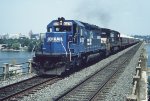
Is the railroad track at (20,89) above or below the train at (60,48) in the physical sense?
below

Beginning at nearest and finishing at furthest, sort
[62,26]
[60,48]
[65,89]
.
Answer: [65,89], [60,48], [62,26]

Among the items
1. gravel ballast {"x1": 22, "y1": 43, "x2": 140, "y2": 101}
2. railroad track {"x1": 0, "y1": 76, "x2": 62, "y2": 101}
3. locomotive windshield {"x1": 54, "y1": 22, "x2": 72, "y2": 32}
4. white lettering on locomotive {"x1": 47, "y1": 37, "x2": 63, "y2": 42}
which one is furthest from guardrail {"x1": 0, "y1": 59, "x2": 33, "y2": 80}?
gravel ballast {"x1": 22, "y1": 43, "x2": 140, "y2": 101}

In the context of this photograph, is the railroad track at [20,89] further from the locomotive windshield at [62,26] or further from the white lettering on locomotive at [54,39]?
the locomotive windshield at [62,26]

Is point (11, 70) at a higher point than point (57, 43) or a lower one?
lower

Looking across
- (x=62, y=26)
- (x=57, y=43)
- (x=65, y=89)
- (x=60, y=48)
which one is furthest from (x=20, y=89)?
(x=62, y=26)

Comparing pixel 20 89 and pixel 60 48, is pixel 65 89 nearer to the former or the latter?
pixel 20 89

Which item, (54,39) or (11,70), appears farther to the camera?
(54,39)

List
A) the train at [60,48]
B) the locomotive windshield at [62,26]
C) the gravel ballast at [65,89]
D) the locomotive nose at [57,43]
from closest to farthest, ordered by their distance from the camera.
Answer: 1. the gravel ballast at [65,89]
2. the train at [60,48]
3. the locomotive nose at [57,43]
4. the locomotive windshield at [62,26]

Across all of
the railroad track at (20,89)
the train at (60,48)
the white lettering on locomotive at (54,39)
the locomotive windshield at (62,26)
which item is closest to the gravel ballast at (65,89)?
the railroad track at (20,89)

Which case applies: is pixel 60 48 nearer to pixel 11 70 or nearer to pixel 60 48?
pixel 60 48

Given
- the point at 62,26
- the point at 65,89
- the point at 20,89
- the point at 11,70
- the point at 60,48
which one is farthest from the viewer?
the point at 62,26

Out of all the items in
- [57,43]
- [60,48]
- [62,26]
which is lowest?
[60,48]

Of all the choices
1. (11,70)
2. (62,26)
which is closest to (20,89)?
(11,70)

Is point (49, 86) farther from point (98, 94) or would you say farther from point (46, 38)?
point (46, 38)
